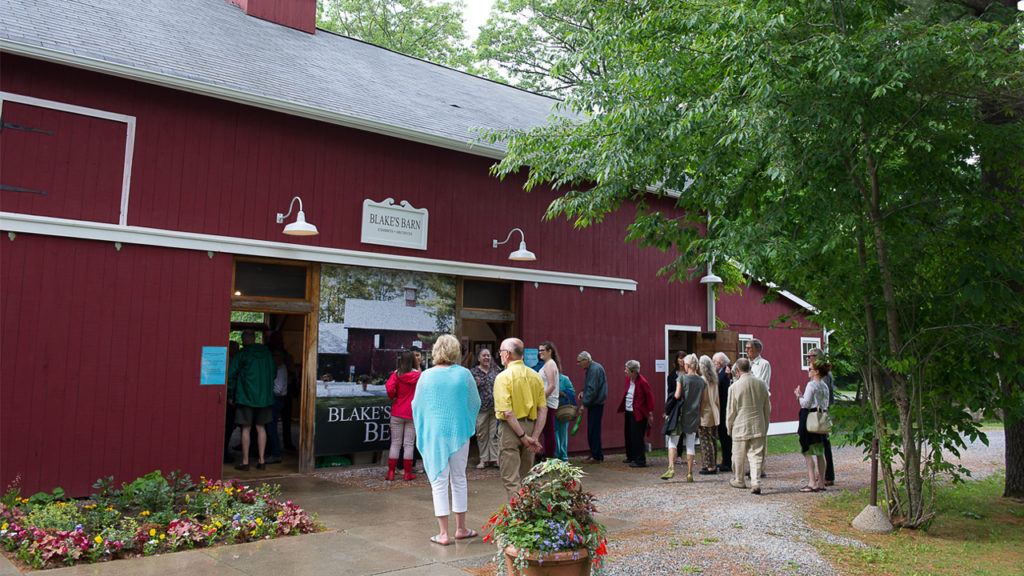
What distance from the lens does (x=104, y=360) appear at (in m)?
8.15

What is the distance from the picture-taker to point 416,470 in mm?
10539

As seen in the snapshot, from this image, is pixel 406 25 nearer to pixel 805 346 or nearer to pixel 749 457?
pixel 805 346

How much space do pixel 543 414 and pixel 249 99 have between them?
16.8ft

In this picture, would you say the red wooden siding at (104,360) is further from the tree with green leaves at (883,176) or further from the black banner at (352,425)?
the tree with green leaves at (883,176)

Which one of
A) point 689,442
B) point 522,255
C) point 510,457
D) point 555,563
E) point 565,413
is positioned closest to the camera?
point 555,563

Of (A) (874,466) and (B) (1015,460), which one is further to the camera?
(B) (1015,460)

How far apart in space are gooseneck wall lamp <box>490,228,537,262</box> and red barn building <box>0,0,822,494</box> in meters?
0.14

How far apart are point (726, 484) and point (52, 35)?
9.28 metres

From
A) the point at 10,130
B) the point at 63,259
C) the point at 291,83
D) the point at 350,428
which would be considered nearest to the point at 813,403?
the point at 350,428

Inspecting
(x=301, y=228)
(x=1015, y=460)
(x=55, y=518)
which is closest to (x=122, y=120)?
(x=301, y=228)

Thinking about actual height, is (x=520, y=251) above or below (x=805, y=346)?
above

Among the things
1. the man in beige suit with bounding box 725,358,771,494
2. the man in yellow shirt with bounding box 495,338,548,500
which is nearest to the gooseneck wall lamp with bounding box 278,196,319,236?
the man in yellow shirt with bounding box 495,338,548,500

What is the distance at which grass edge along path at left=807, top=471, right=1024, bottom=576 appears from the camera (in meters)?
6.11

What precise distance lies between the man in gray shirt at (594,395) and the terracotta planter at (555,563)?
702cm
